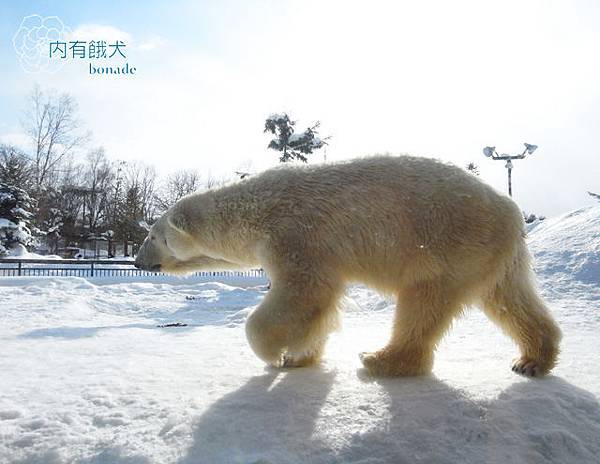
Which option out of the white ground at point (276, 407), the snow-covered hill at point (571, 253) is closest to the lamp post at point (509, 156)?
the snow-covered hill at point (571, 253)

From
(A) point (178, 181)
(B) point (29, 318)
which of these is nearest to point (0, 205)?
(B) point (29, 318)

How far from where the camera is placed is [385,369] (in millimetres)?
2904

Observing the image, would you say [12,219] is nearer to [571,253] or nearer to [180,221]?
[180,221]

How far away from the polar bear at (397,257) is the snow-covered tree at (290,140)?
23731mm

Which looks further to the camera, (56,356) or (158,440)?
(56,356)

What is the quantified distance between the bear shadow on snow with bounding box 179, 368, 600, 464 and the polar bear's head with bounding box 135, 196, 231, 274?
62.8 inches

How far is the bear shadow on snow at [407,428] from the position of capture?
1871 mm

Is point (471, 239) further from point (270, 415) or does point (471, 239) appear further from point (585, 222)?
point (585, 222)

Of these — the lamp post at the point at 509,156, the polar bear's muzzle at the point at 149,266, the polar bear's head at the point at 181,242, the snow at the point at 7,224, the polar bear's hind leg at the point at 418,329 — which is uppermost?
the lamp post at the point at 509,156

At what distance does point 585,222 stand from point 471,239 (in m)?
9.59

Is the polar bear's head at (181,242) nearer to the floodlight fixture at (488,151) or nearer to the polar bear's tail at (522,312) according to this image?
the polar bear's tail at (522,312)

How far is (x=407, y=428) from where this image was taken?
6.72ft

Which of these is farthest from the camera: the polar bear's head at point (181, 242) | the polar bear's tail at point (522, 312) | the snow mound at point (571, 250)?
the snow mound at point (571, 250)

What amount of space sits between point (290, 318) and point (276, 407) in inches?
26.9
